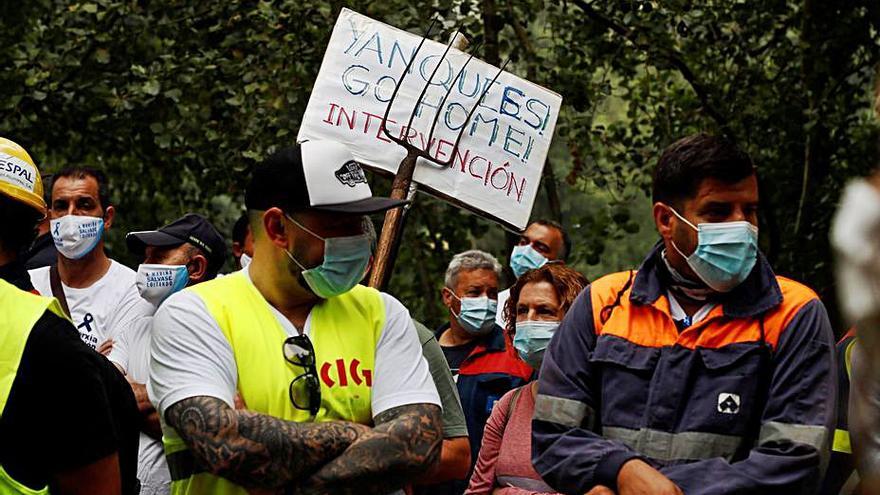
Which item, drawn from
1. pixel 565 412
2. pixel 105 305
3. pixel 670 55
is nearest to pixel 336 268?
pixel 565 412

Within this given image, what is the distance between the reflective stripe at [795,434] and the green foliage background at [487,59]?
6.82m

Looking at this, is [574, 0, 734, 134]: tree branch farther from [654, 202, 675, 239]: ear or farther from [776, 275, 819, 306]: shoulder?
[776, 275, 819, 306]: shoulder

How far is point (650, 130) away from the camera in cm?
1298

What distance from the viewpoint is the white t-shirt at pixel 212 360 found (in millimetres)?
3744

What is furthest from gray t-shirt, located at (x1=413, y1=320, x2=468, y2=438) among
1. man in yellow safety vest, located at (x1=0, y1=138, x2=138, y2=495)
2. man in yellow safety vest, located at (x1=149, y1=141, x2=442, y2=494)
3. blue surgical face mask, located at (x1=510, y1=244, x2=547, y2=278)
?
blue surgical face mask, located at (x1=510, y1=244, x2=547, y2=278)

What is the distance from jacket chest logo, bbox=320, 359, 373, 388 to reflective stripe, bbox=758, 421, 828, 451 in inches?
41.3

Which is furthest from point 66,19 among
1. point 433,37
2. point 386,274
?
point 386,274

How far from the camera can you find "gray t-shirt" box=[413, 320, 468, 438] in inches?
184

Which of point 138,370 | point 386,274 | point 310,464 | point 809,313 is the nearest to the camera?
point 310,464

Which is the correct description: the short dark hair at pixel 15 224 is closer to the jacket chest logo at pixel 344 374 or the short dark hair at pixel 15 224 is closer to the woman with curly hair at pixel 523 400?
the jacket chest logo at pixel 344 374

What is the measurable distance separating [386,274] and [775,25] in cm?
680

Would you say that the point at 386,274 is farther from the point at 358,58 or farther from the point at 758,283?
the point at 758,283

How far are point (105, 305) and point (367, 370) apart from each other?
2.92 meters

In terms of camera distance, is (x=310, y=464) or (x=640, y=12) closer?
(x=310, y=464)
